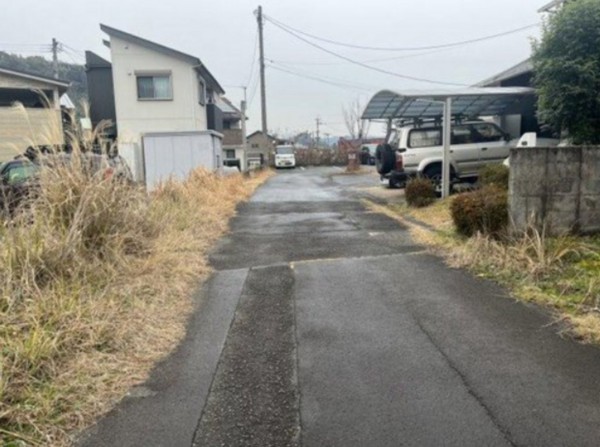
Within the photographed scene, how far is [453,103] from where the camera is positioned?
12844 millimetres

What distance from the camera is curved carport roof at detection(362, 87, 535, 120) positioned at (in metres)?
11.1

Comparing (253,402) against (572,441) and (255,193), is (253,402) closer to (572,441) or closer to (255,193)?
(572,441)

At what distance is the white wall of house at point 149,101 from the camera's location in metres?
21.5

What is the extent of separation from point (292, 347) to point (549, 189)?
4.27 meters

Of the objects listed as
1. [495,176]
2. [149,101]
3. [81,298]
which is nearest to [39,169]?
[81,298]

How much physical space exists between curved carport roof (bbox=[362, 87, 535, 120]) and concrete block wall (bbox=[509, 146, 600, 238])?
15.7ft

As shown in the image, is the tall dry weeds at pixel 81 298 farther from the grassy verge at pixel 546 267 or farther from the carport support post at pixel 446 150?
the carport support post at pixel 446 150

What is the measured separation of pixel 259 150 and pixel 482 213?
3761cm

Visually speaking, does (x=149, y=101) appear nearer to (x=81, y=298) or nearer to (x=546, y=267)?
(x=81, y=298)

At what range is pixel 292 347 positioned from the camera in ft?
12.3

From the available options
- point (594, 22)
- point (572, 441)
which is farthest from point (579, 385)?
point (594, 22)

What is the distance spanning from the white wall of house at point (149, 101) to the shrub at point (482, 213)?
16792 mm

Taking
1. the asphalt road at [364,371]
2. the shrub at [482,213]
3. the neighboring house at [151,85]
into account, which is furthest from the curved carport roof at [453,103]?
the neighboring house at [151,85]

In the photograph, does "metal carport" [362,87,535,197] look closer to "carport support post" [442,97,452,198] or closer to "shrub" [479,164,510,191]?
"carport support post" [442,97,452,198]
